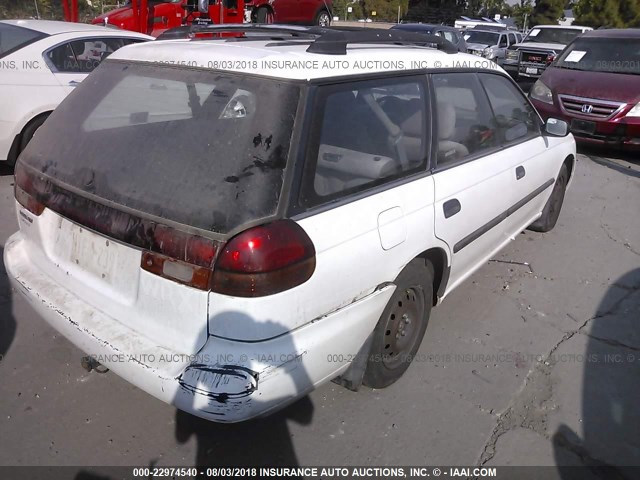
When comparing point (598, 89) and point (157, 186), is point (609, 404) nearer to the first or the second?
point (157, 186)

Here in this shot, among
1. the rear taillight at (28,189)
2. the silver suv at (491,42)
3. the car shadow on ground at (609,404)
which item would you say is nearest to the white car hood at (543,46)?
the silver suv at (491,42)

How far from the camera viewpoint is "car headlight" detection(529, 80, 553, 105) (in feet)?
27.6

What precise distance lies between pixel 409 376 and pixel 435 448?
534 mm

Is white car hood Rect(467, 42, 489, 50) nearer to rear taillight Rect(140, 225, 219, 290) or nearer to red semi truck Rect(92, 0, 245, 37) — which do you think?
red semi truck Rect(92, 0, 245, 37)

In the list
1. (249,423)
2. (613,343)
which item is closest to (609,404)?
(613,343)

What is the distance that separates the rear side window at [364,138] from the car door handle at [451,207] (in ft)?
0.81

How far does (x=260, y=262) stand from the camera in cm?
187

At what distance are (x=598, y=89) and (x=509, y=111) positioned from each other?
521 cm

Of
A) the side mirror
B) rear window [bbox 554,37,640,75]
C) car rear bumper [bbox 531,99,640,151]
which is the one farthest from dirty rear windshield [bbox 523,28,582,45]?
the side mirror

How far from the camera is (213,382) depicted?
189 centimetres

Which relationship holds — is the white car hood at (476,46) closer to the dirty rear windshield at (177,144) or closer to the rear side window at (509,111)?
the rear side window at (509,111)

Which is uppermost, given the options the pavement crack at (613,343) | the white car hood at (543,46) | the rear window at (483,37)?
the white car hood at (543,46)

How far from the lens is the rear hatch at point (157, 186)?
1928mm

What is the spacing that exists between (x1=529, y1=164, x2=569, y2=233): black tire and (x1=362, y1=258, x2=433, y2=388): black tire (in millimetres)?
2403
